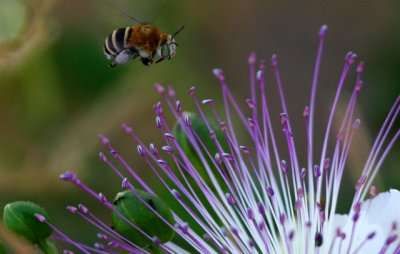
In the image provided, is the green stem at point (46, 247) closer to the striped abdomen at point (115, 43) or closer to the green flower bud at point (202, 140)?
the green flower bud at point (202, 140)

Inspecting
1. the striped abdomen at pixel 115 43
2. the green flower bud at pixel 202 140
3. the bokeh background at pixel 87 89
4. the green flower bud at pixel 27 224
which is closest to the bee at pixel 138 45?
the striped abdomen at pixel 115 43

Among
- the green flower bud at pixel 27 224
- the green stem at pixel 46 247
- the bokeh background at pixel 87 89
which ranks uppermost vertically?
the bokeh background at pixel 87 89

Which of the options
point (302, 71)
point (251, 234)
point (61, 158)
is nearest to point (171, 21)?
point (61, 158)

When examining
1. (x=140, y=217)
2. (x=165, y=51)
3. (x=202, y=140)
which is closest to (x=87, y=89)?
(x=165, y=51)

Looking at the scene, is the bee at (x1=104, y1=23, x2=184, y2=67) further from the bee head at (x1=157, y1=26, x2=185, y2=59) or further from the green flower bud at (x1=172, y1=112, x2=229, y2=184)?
the green flower bud at (x1=172, y1=112, x2=229, y2=184)

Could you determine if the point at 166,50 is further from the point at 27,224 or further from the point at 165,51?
the point at 27,224

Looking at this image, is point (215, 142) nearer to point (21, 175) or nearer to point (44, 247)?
point (44, 247)
